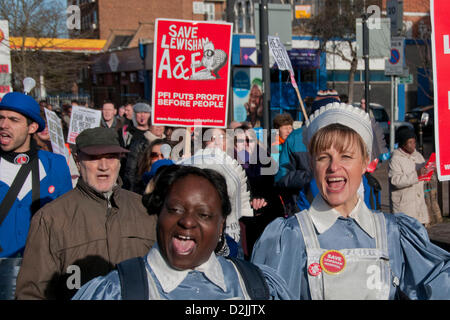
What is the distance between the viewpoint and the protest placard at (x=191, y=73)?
606 centimetres

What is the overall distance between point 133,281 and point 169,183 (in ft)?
1.22

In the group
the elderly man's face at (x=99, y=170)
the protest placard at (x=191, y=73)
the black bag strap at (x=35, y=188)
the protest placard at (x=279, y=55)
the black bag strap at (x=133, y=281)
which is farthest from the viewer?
the protest placard at (x=279, y=55)

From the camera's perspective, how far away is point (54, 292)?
2.90 m

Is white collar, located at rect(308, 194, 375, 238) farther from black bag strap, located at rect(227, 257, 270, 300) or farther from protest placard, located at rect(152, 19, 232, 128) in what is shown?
protest placard, located at rect(152, 19, 232, 128)

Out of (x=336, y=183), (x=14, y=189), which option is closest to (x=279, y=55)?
(x=14, y=189)

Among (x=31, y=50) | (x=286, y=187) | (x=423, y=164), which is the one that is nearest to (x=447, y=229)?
(x=423, y=164)

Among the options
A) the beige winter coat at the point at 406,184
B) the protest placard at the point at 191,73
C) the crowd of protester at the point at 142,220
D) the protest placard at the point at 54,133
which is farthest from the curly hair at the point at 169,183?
the beige winter coat at the point at 406,184

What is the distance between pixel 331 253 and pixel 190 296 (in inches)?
30.8

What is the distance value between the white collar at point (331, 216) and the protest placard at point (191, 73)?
351cm

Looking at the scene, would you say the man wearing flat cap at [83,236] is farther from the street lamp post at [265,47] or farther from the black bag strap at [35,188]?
the street lamp post at [265,47]

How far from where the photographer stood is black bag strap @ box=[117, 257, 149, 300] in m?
1.82

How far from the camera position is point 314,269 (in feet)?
8.06

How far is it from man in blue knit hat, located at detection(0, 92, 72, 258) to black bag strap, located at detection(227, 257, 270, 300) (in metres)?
2.19

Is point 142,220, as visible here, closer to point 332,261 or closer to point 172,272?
point 332,261
